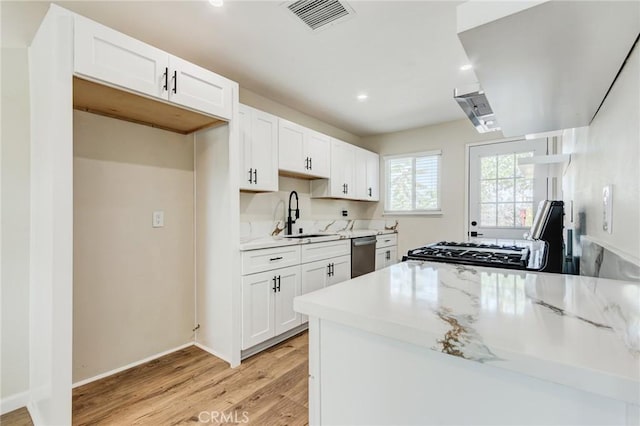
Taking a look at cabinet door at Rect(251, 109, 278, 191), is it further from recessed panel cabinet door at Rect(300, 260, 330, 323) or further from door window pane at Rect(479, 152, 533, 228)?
door window pane at Rect(479, 152, 533, 228)

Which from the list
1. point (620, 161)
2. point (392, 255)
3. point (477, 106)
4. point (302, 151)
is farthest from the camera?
point (392, 255)

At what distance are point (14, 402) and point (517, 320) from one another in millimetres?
2737

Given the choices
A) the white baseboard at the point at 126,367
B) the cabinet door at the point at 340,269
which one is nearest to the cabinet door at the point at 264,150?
the cabinet door at the point at 340,269

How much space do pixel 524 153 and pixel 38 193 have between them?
15.6 ft

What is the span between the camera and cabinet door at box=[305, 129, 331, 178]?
3510 mm

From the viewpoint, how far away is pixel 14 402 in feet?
5.98

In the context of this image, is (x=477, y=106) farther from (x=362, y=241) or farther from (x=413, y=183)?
(x=413, y=183)

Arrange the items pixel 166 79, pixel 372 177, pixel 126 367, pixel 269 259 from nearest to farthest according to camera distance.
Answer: pixel 166 79 → pixel 126 367 → pixel 269 259 → pixel 372 177

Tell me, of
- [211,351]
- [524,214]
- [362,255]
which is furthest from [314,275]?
[524,214]

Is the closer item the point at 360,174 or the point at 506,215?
the point at 506,215

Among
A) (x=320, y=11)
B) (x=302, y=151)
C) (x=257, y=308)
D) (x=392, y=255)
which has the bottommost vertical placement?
(x=257, y=308)

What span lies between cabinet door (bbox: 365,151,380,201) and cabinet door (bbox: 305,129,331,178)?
105 centimetres

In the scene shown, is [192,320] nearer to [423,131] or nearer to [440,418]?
[440,418]

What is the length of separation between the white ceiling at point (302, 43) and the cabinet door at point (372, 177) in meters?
1.27
